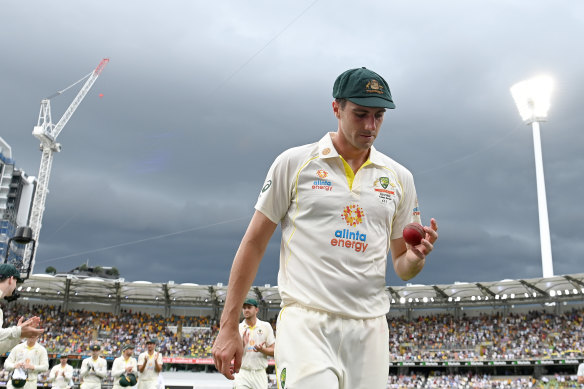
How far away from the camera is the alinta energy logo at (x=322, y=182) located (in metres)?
3.48

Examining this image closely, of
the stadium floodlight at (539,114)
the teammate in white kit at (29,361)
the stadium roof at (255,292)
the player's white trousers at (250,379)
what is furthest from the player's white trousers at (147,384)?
the stadium floodlight at (539,114)

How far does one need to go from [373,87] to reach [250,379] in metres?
8.16

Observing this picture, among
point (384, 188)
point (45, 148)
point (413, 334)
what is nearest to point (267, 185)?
point (384, 188)

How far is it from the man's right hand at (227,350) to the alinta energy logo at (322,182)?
3.40ft

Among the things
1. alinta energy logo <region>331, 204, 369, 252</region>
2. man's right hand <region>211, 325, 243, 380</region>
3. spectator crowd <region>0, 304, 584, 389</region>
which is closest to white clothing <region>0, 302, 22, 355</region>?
man's right hand <region>211, 325, 243, 380</region>

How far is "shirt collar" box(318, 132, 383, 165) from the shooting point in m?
3.60

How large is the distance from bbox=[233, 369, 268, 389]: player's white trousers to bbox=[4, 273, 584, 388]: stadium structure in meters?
28.5

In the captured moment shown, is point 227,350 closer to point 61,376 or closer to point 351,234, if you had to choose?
point 351,234

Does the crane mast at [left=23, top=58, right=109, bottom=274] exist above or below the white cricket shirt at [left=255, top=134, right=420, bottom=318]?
above

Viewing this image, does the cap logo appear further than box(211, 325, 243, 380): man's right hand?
Yes

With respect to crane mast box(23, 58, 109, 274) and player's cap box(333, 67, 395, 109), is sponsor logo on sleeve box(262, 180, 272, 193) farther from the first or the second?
crane mast box(23, 58, 109, 274)

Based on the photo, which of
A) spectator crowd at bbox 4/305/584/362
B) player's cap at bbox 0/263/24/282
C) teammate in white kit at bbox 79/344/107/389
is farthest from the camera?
spectator crowd at bbox 4/305/584/362

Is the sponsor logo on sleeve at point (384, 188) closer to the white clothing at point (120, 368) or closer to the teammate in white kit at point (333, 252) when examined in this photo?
the teammate in white kit at point (333, 252)

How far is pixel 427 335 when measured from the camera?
1852 inches
